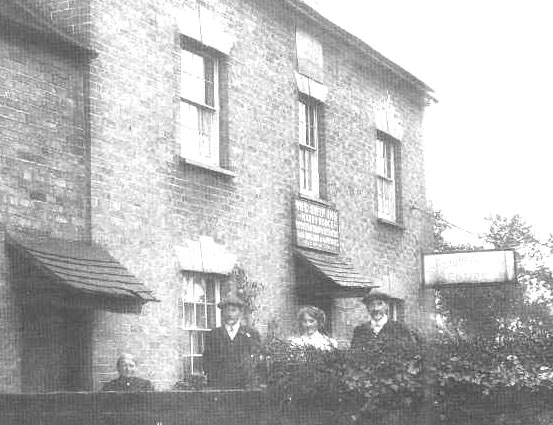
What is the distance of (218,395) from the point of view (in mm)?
6938

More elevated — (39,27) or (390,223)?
(39,27)

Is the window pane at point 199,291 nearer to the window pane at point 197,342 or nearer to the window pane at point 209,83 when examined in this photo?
the window pane at point 197,342

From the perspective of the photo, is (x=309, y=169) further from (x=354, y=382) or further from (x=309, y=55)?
(x=354, y=382)

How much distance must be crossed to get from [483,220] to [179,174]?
12139mm

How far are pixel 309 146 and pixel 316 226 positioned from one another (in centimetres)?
119

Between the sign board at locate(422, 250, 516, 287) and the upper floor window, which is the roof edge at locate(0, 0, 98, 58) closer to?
the sign board at locate(422, 250, 516, 287)

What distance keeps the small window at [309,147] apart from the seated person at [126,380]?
5.70 m

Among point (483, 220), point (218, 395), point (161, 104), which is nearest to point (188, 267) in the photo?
point (161, 104)

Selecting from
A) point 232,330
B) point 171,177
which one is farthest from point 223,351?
point 171,177

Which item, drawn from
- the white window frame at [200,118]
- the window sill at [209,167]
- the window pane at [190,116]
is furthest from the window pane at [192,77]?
the window sill at [209,167]

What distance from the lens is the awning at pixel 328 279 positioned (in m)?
14.5

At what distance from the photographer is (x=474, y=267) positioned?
16312mm

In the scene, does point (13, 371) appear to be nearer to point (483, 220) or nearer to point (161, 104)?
point (161, 104)

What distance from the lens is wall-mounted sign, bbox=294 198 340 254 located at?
14.8 metres
